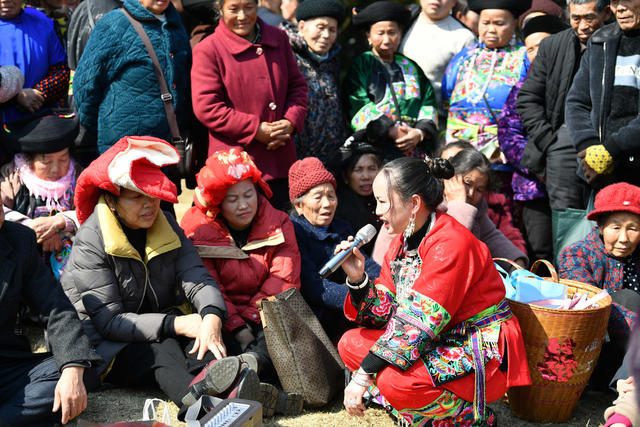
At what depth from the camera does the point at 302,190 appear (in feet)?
14.4

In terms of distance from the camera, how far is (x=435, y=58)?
19.0 feet

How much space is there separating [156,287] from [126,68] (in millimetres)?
1458

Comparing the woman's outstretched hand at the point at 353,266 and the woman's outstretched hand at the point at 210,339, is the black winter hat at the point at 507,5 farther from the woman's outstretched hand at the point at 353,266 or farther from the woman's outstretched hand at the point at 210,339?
the woman's outstretched hand at the point at 210,339

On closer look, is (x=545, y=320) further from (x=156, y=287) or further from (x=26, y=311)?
(x=26, y=311)

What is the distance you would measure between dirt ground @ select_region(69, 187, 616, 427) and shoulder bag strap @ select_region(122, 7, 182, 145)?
1.65 metres

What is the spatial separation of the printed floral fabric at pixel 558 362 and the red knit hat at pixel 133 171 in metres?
2.03

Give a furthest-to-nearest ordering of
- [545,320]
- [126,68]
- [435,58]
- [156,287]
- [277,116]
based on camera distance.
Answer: [435,58] < [277,116] < [126,68] < [156,287] < [545,320]

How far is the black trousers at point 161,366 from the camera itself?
3582 millimetres

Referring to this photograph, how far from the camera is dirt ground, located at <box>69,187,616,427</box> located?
358 cm

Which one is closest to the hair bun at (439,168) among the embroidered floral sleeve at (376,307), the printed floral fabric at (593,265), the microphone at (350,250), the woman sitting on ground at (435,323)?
the woman sitting on ground at (435,323)

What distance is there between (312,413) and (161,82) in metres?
2.22

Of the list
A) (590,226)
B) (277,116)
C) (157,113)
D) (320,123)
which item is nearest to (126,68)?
(157,113)

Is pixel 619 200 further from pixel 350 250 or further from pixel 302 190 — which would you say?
pixel 302 190

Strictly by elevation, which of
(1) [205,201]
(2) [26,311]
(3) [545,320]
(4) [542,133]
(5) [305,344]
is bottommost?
(2) [26,311]
